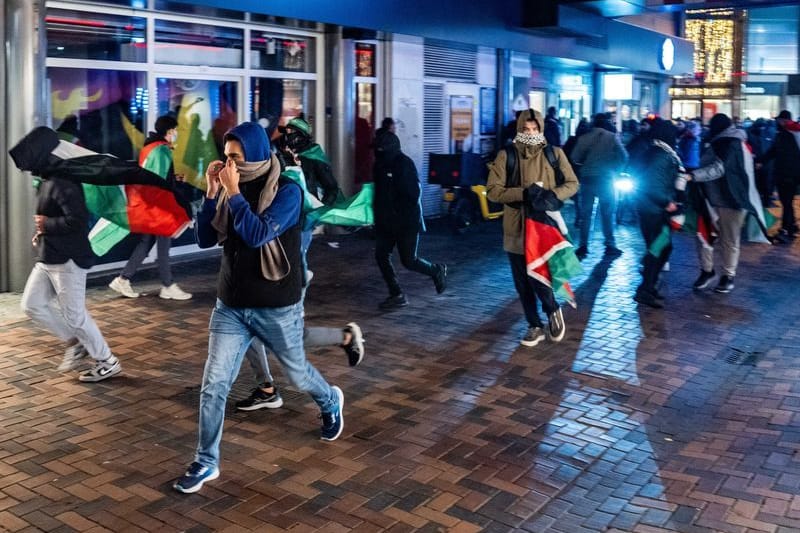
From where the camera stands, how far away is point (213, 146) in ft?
41.6

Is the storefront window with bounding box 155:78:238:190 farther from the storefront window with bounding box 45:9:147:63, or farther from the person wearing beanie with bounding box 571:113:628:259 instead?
the person wearing beanie with bounding box 571:113:628:259

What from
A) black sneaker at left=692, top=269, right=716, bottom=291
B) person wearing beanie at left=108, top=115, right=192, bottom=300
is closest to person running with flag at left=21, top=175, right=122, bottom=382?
person wearing beanie at left=108, top=115, right=192, bottom=300

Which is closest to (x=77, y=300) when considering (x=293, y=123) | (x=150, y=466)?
(x=150, y=466)

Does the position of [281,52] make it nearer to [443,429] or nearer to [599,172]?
[599,172]

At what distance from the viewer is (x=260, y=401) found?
637 centimetres

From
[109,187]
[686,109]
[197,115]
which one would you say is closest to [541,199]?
[109,187]

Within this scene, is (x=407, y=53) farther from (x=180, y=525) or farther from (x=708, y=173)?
(x=180, y=525)

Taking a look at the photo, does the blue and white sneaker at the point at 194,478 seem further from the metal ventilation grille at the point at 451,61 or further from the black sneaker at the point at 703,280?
the metal ventilation grille at the point at 451,61

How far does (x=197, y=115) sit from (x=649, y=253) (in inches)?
237

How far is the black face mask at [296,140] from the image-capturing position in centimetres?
802

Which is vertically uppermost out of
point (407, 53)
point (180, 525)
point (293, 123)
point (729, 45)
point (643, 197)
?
point (729, 45)

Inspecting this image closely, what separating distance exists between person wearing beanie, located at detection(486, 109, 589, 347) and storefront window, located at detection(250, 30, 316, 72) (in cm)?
632

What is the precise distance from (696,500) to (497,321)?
163 inches

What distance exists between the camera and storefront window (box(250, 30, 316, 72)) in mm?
13266
